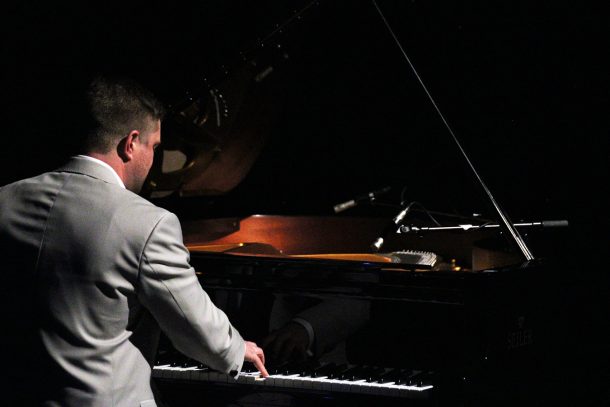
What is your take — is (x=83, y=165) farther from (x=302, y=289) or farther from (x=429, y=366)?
(x=429, y=366)

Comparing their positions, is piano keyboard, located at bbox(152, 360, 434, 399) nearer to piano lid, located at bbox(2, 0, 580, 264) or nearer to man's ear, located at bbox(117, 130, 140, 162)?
man's ear, located at bbox(117, 130, 140, 162)

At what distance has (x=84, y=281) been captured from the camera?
1.80 m

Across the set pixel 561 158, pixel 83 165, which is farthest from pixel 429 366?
pixel 561 158

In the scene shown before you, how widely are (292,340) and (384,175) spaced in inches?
73.7

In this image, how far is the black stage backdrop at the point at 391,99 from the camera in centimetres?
356

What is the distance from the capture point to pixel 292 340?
8.13 feet

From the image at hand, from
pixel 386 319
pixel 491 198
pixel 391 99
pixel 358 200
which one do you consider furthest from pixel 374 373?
pixel 391 99

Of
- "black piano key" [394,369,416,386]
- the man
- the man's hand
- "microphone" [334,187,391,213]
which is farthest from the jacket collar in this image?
"microphone" [334,187,391,213]

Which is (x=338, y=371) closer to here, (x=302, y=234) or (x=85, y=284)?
(x=85, y=284)

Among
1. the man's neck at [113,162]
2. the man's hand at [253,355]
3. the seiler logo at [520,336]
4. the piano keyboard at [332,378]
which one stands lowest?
the piano keyboard at [332,378]

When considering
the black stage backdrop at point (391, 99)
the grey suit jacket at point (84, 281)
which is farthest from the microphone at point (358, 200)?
the grey suit jacket at point (84, 281)

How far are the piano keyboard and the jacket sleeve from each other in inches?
18.6

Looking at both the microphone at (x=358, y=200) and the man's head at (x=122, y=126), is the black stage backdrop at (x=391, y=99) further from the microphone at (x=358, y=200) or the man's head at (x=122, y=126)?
the man's head at (x=122, y=126)

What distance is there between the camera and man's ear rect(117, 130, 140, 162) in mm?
1982
